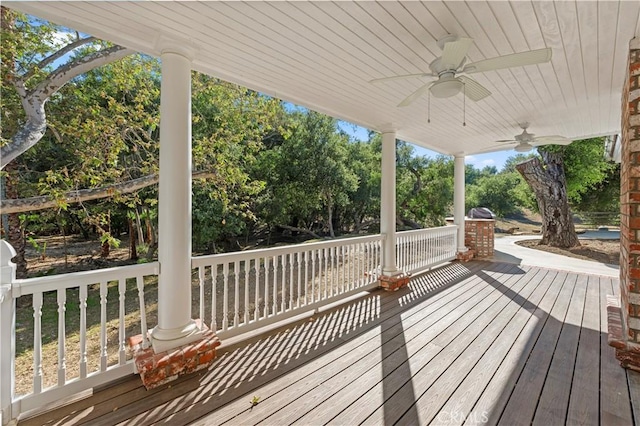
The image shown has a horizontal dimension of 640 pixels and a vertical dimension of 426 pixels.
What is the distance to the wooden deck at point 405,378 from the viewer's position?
1741mm

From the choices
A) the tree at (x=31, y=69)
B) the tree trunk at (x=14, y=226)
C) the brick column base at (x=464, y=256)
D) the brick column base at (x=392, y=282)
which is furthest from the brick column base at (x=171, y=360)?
the brick column base at (x=464, y=256)

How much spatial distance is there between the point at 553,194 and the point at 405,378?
912 cm

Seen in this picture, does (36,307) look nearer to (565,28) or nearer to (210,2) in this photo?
(210,2)

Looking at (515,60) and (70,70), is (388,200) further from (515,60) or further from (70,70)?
(70,70)

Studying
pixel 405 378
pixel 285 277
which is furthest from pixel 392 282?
pixel 405 378

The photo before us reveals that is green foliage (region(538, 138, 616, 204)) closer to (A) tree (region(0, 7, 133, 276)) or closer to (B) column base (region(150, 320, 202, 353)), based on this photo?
(B) column base (region(150, 320, 202, 353))

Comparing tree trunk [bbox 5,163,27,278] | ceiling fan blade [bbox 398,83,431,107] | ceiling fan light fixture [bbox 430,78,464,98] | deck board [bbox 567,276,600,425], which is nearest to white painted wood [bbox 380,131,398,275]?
ceiling fan blade [bbox 398,83,431,107]

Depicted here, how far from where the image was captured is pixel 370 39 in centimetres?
215

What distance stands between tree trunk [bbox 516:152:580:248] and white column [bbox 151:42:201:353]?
9.59m

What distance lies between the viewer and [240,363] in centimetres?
232

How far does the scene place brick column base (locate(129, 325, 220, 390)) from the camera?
2.00 metres

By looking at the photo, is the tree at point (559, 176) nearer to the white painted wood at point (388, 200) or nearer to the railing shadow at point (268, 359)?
the white painted wood at point (388, 200)

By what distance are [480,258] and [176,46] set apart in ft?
23.5

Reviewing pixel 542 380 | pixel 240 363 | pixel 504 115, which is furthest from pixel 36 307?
pixel 504 115
